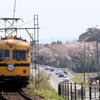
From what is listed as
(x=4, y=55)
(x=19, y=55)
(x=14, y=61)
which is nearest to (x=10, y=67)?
(x=14, y=61)

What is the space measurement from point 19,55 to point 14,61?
547 mm

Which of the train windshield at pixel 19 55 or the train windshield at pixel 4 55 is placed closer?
the train windshield at pixel 4 55

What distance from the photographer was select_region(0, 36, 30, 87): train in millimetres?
25516

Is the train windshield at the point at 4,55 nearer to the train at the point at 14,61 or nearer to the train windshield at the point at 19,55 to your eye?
the train at the point at 14,61

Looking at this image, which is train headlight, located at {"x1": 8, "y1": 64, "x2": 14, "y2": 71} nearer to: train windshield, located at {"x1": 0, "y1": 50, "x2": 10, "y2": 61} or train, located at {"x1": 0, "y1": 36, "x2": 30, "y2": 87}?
train, located at {"x1": 0, "y1": 36, "x2": 30, "y2": 87}

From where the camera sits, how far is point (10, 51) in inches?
1019

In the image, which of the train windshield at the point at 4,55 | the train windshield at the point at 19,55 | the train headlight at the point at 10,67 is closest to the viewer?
the train headlight at the point at 10,67

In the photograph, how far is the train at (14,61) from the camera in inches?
1005

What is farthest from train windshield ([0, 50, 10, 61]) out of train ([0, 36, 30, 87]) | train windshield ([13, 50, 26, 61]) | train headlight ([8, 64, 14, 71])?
train headlight ([8, 64, 14, 71])

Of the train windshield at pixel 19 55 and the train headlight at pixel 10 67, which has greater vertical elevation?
the train windshield at pixel 19 55

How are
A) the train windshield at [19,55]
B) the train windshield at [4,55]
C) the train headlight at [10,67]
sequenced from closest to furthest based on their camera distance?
1. the train headlight at [10,67]
2. the train windshield at [4,55]
3. the train windshield at [19,55]

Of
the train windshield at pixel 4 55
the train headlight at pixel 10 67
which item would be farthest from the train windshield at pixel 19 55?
the train headlight at pixel 10 67

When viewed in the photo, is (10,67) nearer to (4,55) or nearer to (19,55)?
(4,55)

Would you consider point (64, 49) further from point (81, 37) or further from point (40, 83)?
point (40, 83)
